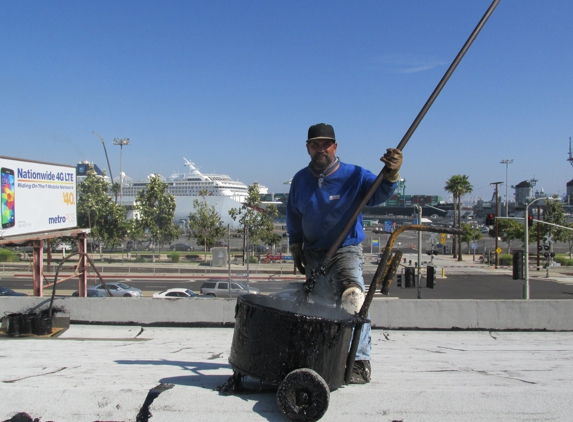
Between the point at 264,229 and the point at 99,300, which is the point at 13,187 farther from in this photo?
the point at 264,229

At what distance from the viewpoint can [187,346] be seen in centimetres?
498

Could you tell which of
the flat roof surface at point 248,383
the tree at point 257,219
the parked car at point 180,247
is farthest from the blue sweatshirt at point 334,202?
the parked car at point 180,247

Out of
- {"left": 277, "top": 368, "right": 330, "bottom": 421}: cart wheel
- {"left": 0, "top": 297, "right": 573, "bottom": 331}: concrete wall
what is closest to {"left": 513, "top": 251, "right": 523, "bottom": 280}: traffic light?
{"left": 0, "top": 297, "right": 573, "bottom": 331}: concrete wall

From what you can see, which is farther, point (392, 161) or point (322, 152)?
point (322, 152)

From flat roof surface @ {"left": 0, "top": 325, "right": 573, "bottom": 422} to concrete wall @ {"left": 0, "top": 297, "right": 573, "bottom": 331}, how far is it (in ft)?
3.45

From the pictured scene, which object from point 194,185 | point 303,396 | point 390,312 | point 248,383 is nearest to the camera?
point 303,396

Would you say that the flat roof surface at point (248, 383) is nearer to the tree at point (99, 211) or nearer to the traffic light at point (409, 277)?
the traffic light at point (409, 277)

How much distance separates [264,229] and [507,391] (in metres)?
42.0

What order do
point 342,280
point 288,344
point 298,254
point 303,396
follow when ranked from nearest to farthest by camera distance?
point 303,396
point 288,344
point 342,280
point 298,254

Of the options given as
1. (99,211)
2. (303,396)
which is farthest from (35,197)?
(99,211)

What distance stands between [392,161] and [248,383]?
171 cm

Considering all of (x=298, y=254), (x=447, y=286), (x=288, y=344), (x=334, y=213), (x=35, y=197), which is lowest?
(x=447, y=286)

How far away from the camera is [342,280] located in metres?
3.45

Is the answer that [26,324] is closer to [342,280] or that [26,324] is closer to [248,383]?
[248,383]
